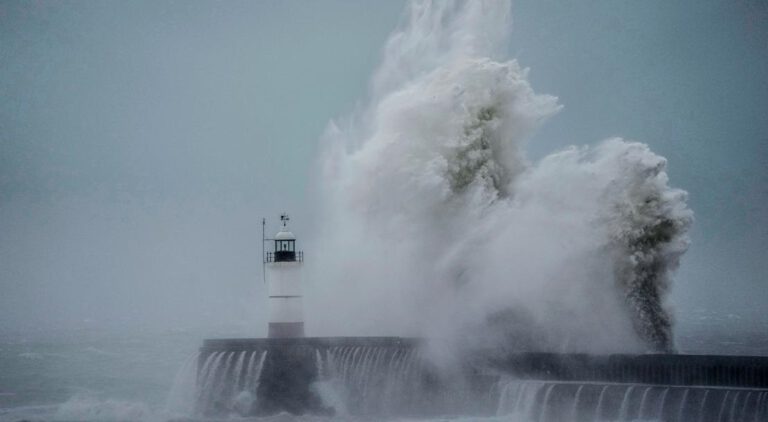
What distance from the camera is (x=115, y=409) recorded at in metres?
31.1

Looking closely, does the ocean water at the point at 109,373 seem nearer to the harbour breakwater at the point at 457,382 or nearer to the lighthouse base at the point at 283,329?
the harbour breakwater at the point at 457,382

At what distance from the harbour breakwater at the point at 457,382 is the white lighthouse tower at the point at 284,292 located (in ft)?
4.73

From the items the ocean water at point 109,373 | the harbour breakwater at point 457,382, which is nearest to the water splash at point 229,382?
the harbour breakwater at point 457,382

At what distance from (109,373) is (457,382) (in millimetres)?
24429

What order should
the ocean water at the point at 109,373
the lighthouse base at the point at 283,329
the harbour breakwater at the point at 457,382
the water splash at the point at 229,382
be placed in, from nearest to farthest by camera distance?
the harbour breakwater at the point at 457,382 < the water splash at the point at 229,382 < the lighthouse base at the point at 283,329 < the ocean water at the point at 109,373

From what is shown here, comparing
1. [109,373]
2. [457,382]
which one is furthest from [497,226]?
[109,373]

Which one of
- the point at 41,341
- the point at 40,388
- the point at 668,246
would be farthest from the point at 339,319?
the point at 41,341

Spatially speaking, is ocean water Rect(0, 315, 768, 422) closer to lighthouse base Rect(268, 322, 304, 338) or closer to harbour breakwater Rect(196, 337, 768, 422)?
harbour breakwater Rect(196, 337, 768, 422)

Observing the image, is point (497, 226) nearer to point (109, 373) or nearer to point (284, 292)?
point (284, 292)

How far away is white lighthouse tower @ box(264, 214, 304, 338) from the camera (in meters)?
29.8

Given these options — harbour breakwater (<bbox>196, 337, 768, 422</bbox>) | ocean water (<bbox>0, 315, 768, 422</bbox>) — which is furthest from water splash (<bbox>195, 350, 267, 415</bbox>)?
ocean water (<bbox>0, 315, 768, 422</bbox>)

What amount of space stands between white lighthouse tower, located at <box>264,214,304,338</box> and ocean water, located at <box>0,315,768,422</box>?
8.26 feet

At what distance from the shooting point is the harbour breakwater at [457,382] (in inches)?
888

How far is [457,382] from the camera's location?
2725cm
